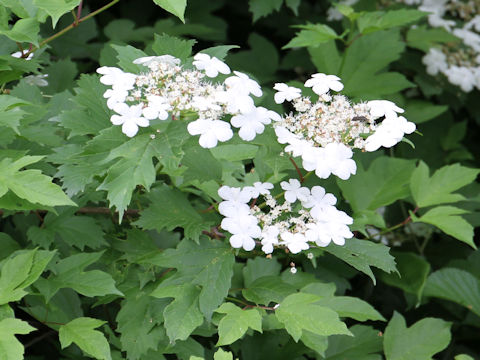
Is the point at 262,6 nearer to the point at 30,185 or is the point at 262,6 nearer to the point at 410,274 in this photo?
the point at 410,274

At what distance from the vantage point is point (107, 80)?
1.62m

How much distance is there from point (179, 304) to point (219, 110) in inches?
21.6

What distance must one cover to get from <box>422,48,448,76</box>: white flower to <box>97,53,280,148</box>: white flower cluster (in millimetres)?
1959

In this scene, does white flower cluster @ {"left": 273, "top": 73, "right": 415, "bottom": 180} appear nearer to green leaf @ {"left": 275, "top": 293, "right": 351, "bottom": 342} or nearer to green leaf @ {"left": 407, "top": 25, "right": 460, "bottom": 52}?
green leaf @ {"left": 275, "top": 293, "right": 351, "bottom": 342}

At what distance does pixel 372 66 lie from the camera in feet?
9.78

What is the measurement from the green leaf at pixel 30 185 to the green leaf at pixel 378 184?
51.0 inches

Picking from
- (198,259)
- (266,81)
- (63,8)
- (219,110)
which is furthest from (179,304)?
(266,81)

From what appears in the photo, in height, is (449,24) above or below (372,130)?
below

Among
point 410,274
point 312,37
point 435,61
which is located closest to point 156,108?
point 312,37

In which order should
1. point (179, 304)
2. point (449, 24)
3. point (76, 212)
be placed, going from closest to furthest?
point (179, 304)
point (76, 212)
point (449, 24)

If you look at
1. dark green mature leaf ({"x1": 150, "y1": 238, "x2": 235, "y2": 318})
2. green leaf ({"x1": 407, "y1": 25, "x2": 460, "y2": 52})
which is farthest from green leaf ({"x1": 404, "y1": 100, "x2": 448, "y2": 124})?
dark green mature leaf ({"x1": 150, "y1": 238, "x2": 235, "y2": 318})

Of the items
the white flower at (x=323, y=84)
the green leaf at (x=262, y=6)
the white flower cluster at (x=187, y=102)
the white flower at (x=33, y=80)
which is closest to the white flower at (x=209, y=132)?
the white flower cluster at (x=187, y=102)

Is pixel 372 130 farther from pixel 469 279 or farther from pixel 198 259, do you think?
pixel 469 279

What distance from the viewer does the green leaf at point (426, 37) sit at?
3121 mm
